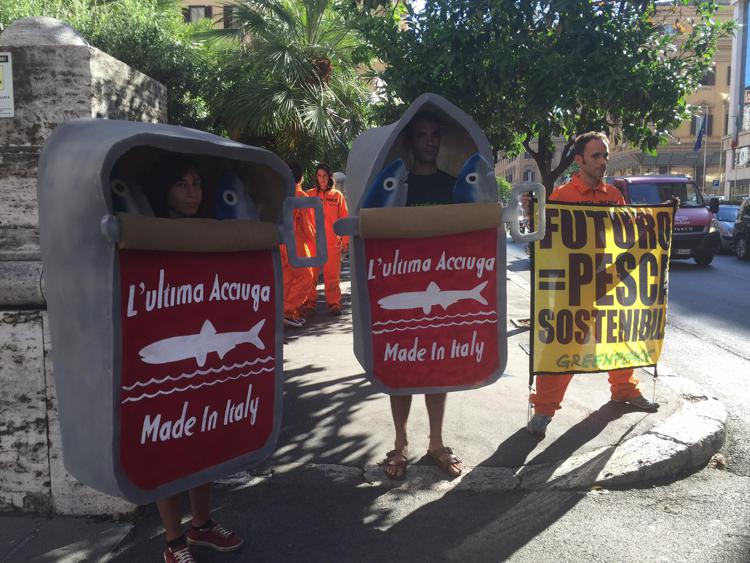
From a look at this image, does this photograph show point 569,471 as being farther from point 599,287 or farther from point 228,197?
point 228,197

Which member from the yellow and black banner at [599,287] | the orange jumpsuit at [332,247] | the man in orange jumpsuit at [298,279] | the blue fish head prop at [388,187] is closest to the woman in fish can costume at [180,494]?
the blue fish head prop at [388,187]

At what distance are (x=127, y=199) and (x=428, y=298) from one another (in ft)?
4.49

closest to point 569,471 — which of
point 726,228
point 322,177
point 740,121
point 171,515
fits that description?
point 171,515

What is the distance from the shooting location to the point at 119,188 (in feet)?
6.65

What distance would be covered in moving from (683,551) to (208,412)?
77.6 inches

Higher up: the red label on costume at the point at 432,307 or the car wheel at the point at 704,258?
the red label on costume at the point at 432,307

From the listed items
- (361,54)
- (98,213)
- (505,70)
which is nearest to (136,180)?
(98,213)

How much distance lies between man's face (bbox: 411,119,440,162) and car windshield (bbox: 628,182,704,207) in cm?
1151

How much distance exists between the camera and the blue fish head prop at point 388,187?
9.16 feet

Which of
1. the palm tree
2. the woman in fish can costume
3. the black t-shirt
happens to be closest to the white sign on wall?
the woman in fish can costume

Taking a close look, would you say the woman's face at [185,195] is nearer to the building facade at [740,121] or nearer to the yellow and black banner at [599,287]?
the yellow and black banner at [599,287]

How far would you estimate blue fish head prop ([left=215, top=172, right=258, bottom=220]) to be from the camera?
2346 millimetres

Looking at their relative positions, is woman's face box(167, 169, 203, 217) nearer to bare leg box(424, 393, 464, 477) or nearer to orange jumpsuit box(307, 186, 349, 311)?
bare leg box(424, 393, 464, 477)

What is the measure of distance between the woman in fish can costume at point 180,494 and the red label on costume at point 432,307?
822 millimetres
